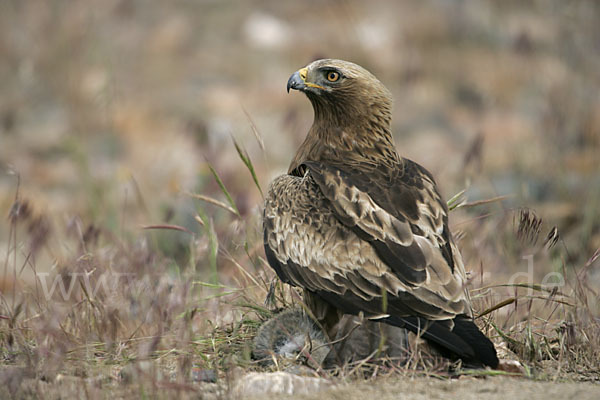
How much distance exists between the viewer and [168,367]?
334cm

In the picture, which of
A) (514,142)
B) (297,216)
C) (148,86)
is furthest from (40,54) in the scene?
(297,216)

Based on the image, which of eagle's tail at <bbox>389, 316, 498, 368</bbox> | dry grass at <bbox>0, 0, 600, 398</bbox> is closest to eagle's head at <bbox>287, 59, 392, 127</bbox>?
dry grass at <bbox>0, 0, 600, 398</bbox>

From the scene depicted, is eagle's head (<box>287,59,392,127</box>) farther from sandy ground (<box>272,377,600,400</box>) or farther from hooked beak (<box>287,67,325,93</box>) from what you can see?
sandy ground (<box>272,377,600,400</box>)

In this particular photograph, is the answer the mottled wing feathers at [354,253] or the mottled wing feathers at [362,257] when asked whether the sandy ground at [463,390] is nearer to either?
the mottled wing feathers at [362,257]

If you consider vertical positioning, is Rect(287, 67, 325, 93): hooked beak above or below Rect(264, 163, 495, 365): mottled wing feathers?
above

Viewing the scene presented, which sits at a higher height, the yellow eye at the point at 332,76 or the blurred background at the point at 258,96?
the yellow eye at the point at 332,76

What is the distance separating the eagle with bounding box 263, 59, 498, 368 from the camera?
120 inches

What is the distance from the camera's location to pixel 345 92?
3.84 meters

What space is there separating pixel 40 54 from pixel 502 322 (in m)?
11.6

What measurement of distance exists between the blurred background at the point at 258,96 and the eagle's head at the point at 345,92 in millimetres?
1451

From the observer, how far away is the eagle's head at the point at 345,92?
3.83 meters

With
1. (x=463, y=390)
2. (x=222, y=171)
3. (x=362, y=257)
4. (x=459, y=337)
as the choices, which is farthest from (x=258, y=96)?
(x=463, y=390)

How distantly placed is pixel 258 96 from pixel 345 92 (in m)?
9.99

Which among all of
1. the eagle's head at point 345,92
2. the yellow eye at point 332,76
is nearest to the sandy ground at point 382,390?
the eagle's head at point 345,92
